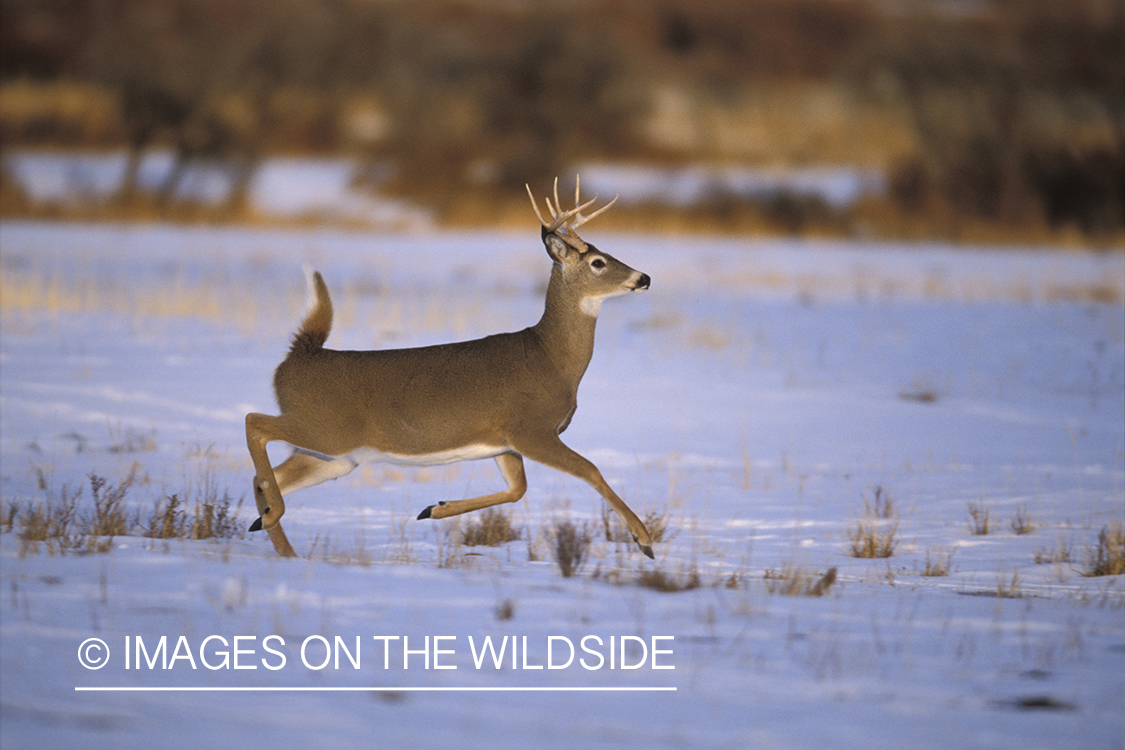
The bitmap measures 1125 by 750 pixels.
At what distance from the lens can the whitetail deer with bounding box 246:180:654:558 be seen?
6.75 meters

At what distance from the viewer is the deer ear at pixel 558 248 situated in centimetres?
739

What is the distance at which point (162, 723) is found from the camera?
445 cm

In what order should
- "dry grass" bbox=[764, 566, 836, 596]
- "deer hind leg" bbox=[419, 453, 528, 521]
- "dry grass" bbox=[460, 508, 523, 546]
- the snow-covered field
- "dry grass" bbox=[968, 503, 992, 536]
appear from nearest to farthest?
the snow-covered field < "dry grass" bbox=[764, 566, 836, 596] < "deer hind leg" bbox=[419, 453, 528, 521] < "dry grass" bbox=[460, 508, 523, 546] < "dry grass" bbox=[968, 503, 992, 536]

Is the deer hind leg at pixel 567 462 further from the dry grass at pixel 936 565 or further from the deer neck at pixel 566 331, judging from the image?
the dry grass at pixel 936 565

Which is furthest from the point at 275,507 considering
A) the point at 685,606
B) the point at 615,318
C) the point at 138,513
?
the point at 615,318

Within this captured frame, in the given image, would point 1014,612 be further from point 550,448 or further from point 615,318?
point 615,318

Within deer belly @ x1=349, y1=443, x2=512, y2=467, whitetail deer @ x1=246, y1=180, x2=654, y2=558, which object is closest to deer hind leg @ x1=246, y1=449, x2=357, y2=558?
whitetail deer @ x1=246, y1=180, x2=654, y2=558

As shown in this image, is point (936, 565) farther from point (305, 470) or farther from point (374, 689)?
Answer: point (374, 689)

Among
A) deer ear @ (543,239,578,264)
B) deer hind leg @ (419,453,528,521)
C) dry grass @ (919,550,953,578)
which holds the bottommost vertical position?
dry grass @ (919,550,953,578)

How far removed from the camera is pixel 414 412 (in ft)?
22.3

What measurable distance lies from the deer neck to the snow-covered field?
866 millimetres

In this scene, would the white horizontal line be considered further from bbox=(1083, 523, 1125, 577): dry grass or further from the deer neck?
bbox=(1083, 523, 1125, 577): dry grass

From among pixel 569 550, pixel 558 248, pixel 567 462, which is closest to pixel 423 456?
pixel 567 462

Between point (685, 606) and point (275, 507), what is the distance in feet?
6.69
